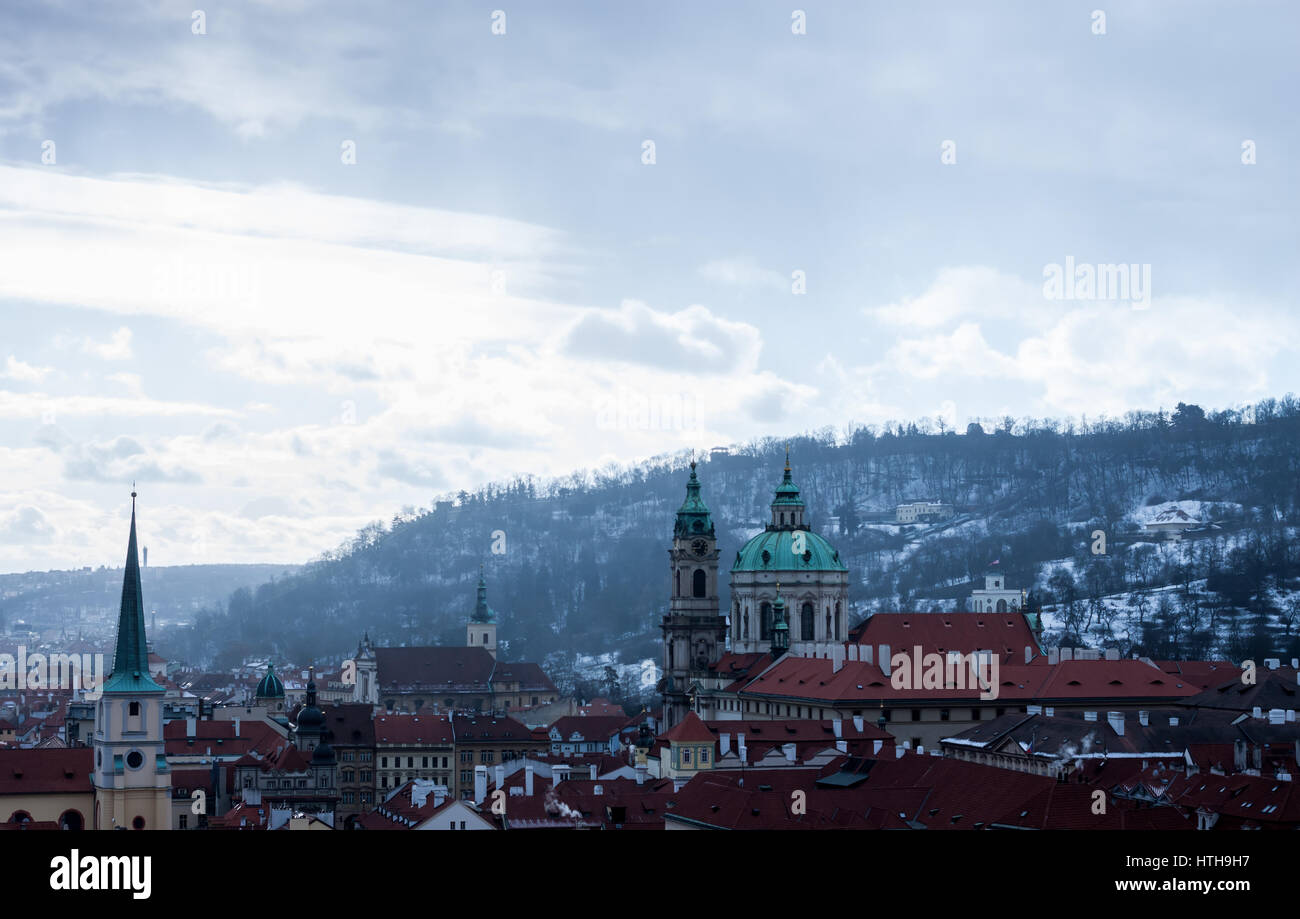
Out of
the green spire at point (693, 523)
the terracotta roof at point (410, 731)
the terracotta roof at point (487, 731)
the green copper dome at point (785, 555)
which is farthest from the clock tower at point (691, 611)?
the terracotta roof at point (410, 731)

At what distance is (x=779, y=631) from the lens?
142750 mm

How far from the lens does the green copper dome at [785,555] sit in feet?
483

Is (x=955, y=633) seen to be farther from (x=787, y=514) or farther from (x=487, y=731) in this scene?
(x=487, y=731)

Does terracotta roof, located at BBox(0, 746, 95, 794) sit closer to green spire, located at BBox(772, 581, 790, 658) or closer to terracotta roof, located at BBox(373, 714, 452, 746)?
terracotta roof, located at BBox(373, 714, 452, 746)

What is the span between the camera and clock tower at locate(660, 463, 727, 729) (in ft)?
493

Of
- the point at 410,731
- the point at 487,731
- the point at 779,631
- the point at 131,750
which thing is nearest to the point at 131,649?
the point at 131,750

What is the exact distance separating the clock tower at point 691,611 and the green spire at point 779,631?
6.72 meters

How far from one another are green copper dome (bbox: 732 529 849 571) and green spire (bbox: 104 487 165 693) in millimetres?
55782

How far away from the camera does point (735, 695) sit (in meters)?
136

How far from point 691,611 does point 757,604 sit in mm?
7464

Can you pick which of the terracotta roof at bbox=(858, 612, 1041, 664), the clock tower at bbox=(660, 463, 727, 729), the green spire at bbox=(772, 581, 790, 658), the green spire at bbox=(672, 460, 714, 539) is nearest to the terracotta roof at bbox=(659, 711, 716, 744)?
the terracotta roof at bbox=(858, 612, 1041, 664)
